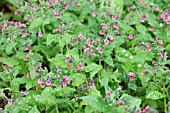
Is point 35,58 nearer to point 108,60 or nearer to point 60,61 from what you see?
point 60,61

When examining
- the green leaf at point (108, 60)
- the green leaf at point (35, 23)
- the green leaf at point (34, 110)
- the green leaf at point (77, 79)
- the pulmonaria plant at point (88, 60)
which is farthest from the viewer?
the green leaf at point (35, 23)

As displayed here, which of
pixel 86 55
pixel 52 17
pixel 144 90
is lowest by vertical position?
pixel 144 90

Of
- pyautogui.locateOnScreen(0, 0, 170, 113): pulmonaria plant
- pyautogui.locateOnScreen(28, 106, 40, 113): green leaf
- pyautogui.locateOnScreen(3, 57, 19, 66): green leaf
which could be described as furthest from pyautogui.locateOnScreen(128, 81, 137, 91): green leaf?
pyautogui.locateOnScreen(3, 57, 19, 66): green leaf

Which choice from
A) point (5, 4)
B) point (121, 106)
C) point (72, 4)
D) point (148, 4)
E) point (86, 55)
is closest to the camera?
point (121, 106)

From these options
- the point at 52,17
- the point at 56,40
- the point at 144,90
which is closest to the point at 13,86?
the point at 56,40

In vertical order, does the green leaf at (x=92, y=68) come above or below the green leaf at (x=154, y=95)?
above

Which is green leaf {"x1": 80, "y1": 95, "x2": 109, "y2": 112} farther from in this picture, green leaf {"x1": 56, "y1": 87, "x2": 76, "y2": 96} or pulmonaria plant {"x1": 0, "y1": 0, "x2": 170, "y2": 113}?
green leaf {"x1": 56, "y1": 87, "x2": 76, "y2": 96}

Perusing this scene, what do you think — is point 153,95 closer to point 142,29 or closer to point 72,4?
point 142,29

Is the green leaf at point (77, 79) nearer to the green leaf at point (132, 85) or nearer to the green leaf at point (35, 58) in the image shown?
the green leaf at point (132, 85)

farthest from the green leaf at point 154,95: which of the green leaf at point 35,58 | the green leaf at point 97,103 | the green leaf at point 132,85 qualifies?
the green leaf at point 35,58
